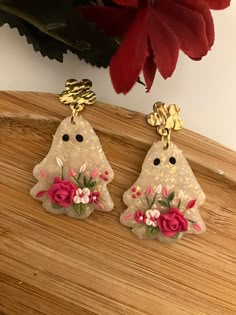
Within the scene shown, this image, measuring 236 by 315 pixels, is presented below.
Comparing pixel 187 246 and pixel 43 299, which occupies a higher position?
pixel 187 246

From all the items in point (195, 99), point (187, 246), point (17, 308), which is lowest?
point (17, 308)

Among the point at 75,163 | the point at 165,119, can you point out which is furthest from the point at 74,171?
the point at 165,119

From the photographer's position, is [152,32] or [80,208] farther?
[80,208]

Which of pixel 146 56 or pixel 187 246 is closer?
pixel 146 56

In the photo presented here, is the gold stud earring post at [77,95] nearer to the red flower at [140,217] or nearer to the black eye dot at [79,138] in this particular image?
the black eye dot at [79,138]

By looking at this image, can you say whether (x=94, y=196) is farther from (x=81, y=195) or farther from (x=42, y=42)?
(x=42, y=42)

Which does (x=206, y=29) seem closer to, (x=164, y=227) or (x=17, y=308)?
(x=164, y=227)

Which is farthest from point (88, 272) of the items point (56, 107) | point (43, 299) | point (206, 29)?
point (206, 29)
